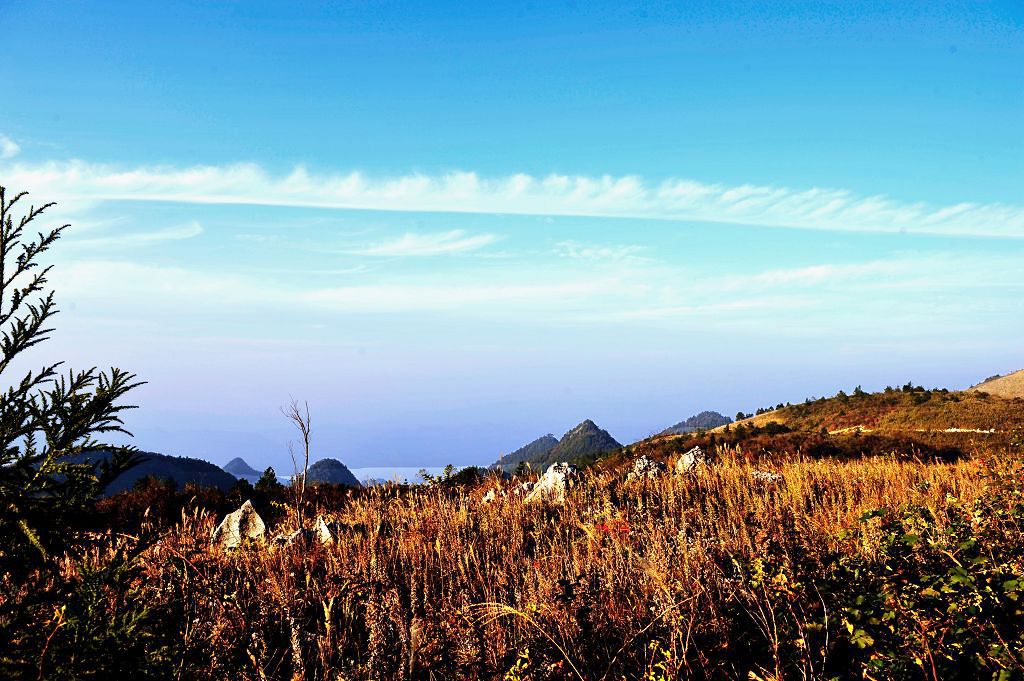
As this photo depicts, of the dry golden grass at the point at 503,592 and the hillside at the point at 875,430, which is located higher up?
the dry golden grass at the point at 503,592

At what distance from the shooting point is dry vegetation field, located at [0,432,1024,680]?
3357 millimetres

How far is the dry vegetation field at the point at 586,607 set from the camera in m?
3.36

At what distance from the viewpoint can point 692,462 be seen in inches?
578

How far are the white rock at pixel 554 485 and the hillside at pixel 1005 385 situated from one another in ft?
110

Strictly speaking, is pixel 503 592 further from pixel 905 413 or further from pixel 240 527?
pixel 905 413

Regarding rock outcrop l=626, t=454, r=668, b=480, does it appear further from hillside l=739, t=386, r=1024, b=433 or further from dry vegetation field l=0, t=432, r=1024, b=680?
hillside l=739, t=386, r=1024, b=433

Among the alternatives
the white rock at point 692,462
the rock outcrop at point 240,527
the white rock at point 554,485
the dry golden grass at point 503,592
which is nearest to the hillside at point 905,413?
the white rock at point 692,462

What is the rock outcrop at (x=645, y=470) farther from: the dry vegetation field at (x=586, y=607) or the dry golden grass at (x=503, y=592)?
the dry vegetation field at (x=586, y=607)

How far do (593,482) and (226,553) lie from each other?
6.54 m

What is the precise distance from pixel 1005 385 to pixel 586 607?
4590 cm

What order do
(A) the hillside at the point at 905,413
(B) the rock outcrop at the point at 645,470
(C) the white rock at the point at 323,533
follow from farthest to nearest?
(A) the hillside at the point at 905,413 < (B) the rock outcrop at the point at 645,470 < (C) the white rock at the point at 323,533

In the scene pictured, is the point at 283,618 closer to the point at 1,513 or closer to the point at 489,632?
the point at 489,632

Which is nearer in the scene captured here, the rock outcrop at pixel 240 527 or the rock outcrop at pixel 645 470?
the rock outcrop at pixel 240 527

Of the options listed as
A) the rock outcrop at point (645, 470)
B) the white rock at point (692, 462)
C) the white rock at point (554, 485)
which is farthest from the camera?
the rock outcrop at point (645, 470)
